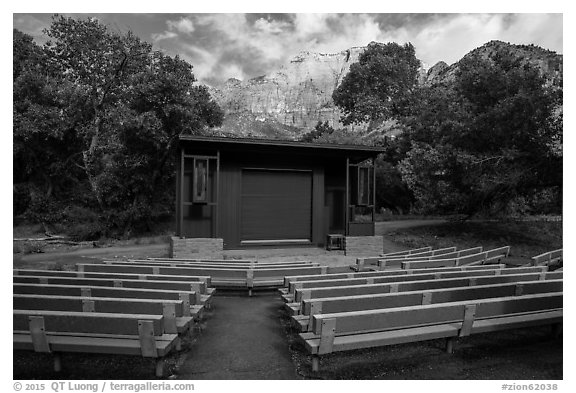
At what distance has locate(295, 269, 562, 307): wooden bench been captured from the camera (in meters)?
4.04

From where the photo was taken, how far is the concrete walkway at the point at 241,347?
349cm

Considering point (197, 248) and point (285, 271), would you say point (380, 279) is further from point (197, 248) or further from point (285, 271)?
point (197, 248)

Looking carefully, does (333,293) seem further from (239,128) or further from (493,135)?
(239,128)

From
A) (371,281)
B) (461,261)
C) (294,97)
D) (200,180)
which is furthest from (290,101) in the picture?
(371,281)

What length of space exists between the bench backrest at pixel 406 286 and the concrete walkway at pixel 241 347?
0.68 metres

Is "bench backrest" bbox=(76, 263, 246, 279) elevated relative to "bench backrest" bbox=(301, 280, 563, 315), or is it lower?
lower

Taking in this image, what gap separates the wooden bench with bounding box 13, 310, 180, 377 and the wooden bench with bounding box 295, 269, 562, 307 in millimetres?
1612

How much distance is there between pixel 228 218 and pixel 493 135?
10.2m

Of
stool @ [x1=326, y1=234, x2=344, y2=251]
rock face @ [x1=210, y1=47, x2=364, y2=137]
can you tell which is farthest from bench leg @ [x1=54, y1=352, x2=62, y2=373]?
rock face @ [x1=210, y1=47, x2=364, y2=137]

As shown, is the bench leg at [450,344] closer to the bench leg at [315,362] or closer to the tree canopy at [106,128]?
the bench leg at [315,362]

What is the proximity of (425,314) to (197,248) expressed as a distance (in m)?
7.76

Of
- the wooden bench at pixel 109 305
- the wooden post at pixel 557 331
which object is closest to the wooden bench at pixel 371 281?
the wooden post at pixel 557 331

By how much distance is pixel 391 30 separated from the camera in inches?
231

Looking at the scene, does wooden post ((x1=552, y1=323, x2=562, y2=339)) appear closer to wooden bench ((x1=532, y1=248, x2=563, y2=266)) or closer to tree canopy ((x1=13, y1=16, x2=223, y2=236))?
wooden bench ((x1=532, y1=248, x2=563, y2=266))
